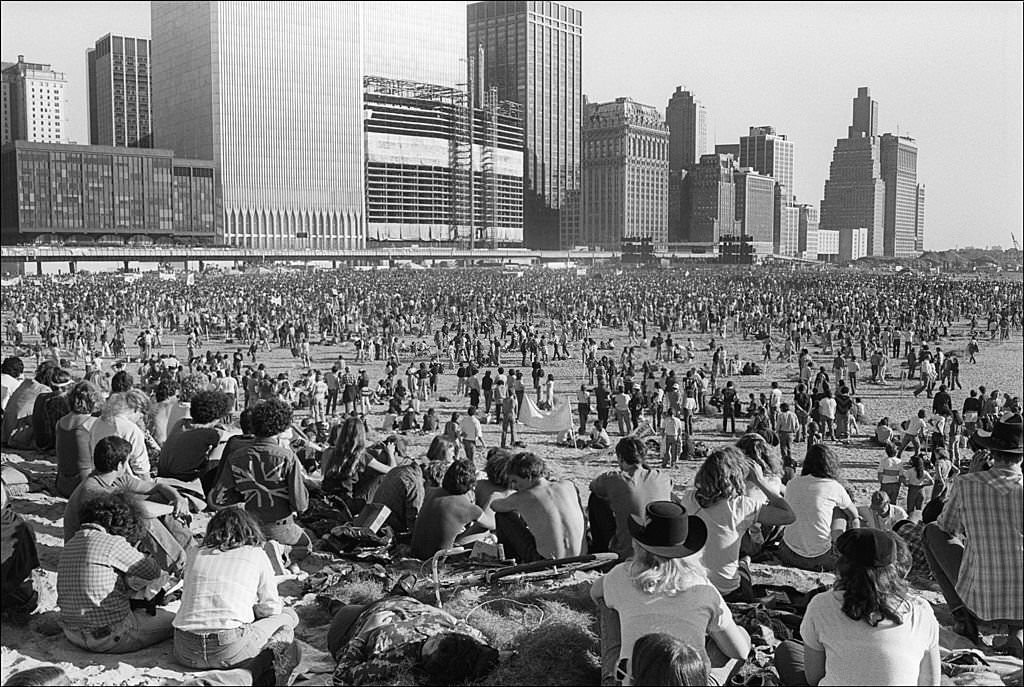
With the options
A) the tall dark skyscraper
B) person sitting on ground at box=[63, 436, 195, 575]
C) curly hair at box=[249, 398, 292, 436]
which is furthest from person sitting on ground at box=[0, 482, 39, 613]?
the tall dark skyscraper

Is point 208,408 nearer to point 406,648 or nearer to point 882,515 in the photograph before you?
point 406,648

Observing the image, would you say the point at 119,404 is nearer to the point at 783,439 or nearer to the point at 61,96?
the point at 783,439

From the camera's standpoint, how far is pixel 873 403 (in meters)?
22.7

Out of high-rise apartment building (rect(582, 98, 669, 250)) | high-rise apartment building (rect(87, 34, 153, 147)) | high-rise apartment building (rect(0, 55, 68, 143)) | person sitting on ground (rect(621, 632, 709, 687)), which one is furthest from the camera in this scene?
high-rise apartment building (rect(87, 34, 153, 147))

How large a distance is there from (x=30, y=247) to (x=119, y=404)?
89.8 meters

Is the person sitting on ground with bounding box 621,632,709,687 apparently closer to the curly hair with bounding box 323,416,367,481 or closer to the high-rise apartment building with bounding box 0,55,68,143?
the curly hair with bounding box 323,416,367,481

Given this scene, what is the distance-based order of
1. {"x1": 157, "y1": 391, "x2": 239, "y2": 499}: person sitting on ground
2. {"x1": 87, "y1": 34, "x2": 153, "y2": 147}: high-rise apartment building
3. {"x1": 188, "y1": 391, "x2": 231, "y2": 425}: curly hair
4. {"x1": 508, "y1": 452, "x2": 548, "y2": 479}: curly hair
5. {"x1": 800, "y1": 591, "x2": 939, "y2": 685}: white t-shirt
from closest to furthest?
{"x1": 800, "y1": 591, "x2": 939, "y2": 685}: white t-shirt < {"x1": 508, "y1": 452, "x2": 548, "y2": 479}: curly hair < {"x1": 157, "y1": 391, "x2": 239, "y2": 499}: person sitting on ground < {"x1": 188, "y1": 391, "x2": 231, "y2": 425}: curly hair < {"x1": 87, "y1": 34, "x2": 153, "y2": 147}: high-rise apartment building

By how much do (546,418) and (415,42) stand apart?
380 feet

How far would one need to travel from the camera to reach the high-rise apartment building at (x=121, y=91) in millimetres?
169625

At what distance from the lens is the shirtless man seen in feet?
19.2

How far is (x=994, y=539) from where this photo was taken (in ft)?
14.9

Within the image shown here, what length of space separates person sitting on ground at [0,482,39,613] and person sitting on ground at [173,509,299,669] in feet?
4.23

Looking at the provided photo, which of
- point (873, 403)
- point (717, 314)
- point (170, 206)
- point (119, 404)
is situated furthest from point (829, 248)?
point (119, 404)

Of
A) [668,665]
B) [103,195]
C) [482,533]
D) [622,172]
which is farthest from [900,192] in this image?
[668,665]
